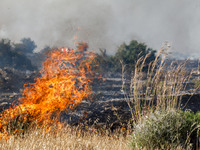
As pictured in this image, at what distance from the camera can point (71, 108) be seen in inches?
346

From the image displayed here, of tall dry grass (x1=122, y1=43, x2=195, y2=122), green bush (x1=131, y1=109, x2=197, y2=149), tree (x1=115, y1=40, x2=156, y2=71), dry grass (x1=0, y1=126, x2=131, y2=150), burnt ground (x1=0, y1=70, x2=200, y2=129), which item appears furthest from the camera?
tree (x1=115, y1=40, x2=156, y2=71)

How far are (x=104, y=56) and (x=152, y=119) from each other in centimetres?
2093

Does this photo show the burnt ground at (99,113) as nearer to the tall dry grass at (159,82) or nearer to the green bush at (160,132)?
the tall dry grass at (159,82)

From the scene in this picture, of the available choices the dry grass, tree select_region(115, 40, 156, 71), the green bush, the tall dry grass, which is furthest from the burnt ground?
tree select_region(115, 40, 156, 71)

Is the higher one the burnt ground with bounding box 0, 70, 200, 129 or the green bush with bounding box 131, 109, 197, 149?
the green bush with bounding box 131, 109, 197, 149

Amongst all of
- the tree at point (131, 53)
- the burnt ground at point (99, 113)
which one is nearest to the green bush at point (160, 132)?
the burnt ground at point (99, 113)

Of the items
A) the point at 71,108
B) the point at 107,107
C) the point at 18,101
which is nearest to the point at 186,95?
the point at 107,107

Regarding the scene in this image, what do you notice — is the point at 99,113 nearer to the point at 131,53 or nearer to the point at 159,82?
the point at 159,82

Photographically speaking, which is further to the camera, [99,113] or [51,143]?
[99,113]

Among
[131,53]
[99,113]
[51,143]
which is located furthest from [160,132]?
[131,53]

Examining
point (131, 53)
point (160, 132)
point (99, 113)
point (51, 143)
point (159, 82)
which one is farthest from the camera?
point (131, 53)

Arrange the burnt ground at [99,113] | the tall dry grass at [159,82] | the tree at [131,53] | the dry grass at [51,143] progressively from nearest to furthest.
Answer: the dry grass at [51,143], the tall dry grass at [159,82], the burnt ground at [99,113], the tree at [131,53]

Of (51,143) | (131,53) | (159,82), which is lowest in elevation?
(51,143)

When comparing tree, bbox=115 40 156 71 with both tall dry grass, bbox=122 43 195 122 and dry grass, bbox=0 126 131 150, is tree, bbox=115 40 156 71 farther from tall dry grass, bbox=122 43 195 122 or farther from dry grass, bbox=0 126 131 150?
dry grass, bbox=0 126 131 150
